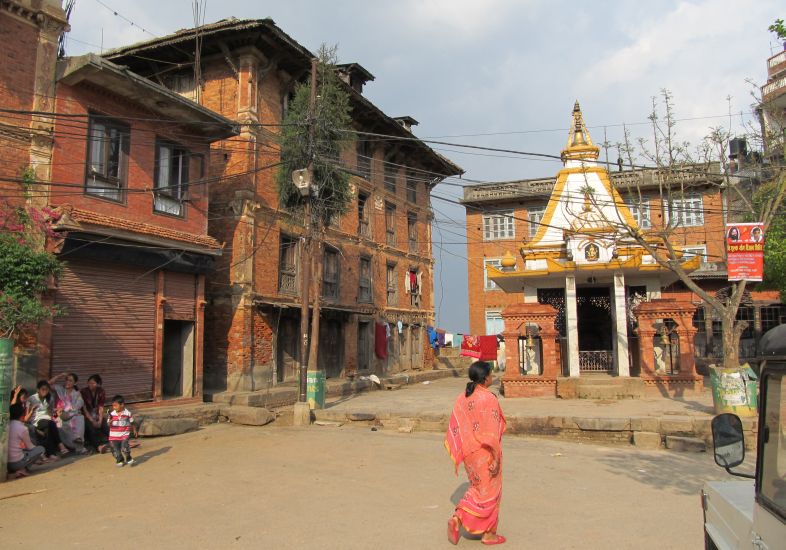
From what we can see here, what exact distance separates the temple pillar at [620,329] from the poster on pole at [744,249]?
5.19 metres

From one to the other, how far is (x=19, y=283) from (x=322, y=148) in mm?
7995

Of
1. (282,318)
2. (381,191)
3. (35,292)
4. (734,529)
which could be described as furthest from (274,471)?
(381,191)

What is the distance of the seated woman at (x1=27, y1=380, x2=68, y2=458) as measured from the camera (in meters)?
9.21

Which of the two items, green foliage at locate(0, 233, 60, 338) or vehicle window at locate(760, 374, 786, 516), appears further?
green foliage at locate(0, 233, 60, 338)

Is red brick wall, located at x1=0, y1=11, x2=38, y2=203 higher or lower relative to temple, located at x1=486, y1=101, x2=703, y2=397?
higher

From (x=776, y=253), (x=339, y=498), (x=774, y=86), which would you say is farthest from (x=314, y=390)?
(x=774, y=86)

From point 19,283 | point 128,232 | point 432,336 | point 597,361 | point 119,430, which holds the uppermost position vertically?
point 128,232

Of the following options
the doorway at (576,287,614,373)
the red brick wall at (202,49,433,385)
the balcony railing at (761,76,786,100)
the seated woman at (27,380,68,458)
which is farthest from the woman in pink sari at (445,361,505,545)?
the balcony railing at (761,76,786,100)

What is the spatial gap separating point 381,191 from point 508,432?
653 inches

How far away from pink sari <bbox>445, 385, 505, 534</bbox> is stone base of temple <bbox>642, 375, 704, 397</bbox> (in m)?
12.5

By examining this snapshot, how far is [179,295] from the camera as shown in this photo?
14633 millimetres

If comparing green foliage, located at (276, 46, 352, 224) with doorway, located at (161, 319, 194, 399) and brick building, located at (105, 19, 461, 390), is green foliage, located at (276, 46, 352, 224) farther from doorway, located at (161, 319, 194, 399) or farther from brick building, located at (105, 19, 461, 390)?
doorway, located at (161, 319, 194, 399)

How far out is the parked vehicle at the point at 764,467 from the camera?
228 centimetres

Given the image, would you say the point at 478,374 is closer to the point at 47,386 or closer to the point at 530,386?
the point at 47,386
